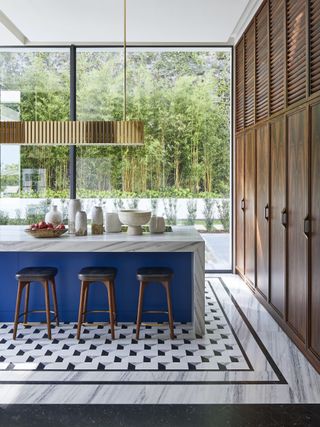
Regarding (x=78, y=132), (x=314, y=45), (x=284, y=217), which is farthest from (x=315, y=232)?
(x=78, y=132)

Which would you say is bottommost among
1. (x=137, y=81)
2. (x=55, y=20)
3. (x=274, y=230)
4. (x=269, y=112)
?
(x=274, y=230)

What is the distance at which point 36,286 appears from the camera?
4.47 meters

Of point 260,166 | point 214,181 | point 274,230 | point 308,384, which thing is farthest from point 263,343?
point 214,181

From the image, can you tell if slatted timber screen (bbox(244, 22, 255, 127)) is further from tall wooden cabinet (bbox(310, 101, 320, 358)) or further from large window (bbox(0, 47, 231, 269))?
tall wooden cabinet (bbox(310, 101, 320, 358))

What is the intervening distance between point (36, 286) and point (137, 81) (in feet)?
11.5

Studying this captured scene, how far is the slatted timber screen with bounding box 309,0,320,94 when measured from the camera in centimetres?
336

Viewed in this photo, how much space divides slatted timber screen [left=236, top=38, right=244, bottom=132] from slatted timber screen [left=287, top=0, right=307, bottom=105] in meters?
2.09

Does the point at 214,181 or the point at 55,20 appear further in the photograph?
the point at 214,181

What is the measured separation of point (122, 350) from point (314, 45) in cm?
277

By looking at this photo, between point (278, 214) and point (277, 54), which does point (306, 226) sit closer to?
point (278, 214)

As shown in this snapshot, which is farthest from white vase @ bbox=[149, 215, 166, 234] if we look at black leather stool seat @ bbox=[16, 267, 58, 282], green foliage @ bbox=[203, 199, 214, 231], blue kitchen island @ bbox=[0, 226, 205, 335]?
green foliage @ bbox=[203, 199, 214, 231]

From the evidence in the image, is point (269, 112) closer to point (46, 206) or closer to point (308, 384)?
point (308, 384)

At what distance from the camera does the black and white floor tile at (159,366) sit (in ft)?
9.82

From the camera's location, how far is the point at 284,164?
13.7ft
